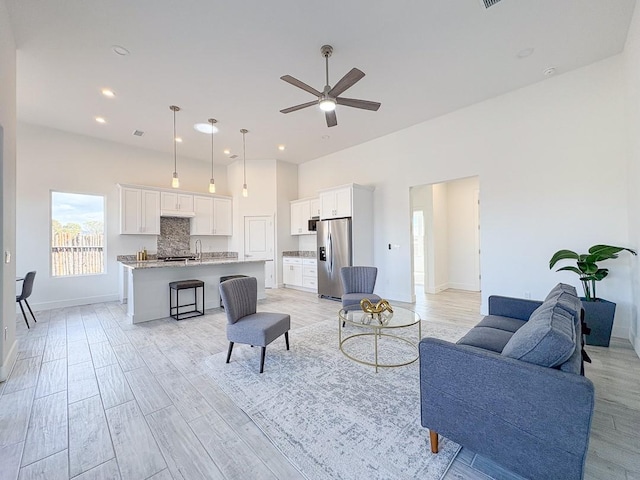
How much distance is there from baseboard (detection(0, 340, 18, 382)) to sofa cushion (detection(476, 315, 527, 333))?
4.50m

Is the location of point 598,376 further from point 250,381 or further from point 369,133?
point 369,133

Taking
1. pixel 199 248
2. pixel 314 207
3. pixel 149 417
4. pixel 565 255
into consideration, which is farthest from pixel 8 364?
pixel 565 255

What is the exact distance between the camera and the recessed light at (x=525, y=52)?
322 centimetres

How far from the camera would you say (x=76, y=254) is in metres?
5.51

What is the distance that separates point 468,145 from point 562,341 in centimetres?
421

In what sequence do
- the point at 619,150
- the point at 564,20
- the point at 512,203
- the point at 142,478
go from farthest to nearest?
the point at 512,203
the point at 619,150
the point at 564,20
the point at 142,478

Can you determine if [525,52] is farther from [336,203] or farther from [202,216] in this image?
[202,216]

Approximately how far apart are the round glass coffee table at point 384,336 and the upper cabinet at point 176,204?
5169 millimetres

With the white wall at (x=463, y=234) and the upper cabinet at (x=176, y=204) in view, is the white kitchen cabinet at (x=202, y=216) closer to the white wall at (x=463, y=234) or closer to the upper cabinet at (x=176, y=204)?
the upper cabinet at (x=176, y=204)

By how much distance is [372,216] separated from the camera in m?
6.11

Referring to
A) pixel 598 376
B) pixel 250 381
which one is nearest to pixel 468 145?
pixel 598 376

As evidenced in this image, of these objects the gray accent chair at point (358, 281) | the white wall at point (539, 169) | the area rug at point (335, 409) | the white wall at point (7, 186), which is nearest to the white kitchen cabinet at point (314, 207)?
the white wall at point (539, 169)

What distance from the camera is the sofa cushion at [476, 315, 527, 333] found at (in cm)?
252

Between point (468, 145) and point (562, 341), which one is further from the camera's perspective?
point (468, 145)
